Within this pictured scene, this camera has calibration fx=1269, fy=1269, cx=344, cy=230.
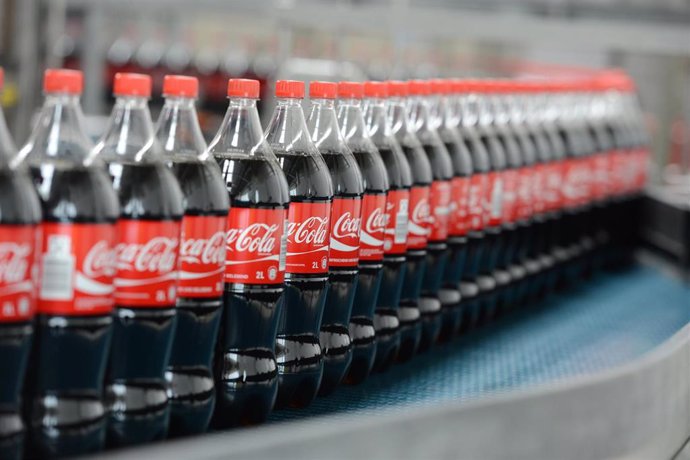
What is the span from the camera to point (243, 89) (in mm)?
1940

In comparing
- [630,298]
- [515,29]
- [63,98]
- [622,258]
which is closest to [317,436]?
[63,98]

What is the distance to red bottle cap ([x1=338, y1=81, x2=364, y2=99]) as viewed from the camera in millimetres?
2342

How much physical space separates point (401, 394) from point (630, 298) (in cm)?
166

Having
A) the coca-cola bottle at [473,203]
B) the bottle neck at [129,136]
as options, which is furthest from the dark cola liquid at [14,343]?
the coca-cola bottle at [473,203]

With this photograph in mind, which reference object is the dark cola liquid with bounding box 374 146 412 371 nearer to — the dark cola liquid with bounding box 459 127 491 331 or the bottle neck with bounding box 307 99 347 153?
the bottle neck with bounding box 307 99 347 153

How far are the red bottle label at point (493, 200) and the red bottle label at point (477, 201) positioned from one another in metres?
0.03

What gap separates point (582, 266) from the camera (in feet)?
→ 13.1

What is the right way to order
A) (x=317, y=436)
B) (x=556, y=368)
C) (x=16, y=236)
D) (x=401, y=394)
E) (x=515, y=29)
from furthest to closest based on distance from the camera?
(x=515, y=29), (x=556, y=368), (x=401, y=394), (x=16, y=236), (x=317, y=436)

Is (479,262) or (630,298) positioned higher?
(479,262)

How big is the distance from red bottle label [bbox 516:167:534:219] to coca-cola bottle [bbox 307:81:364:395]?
3.74ft

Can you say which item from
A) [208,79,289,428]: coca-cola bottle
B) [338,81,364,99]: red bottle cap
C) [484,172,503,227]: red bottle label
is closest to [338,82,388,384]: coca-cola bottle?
[338,81,364,99]: red bottle cap

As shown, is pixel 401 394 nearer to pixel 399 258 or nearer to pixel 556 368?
pixel 399 258

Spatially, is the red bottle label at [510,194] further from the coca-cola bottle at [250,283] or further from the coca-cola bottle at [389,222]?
the coca-cola bottle at [250,283]

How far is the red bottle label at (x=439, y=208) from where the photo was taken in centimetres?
263
